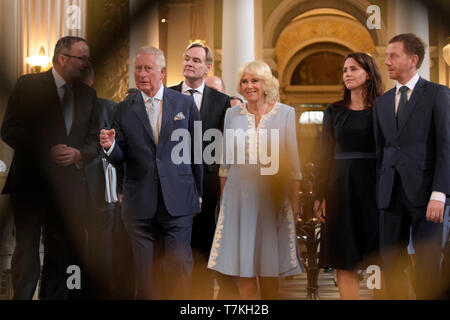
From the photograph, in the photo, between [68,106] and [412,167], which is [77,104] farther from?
[412,167]

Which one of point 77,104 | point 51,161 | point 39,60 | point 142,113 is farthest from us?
point 39,60

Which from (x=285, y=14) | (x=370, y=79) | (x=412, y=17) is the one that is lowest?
(x=370, y=79)

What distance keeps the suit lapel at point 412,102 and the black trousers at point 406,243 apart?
0.97 ft

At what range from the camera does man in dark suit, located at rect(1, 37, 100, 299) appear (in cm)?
336

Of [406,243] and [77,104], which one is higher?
[77,104]

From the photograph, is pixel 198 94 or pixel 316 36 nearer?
pixel 198 94

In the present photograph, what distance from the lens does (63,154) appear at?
11.2 feet

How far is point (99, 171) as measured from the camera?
3742 mm


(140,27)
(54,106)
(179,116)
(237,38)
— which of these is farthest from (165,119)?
(237,38)

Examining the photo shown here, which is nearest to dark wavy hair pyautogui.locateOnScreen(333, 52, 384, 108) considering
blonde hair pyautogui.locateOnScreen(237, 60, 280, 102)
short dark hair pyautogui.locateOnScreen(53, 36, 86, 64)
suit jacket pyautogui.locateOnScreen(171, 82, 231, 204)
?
blonde hair pyautogui.locateOnScreen(237, 60, 280, 102)

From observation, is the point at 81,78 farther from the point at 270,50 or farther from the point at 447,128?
the point at 270,50

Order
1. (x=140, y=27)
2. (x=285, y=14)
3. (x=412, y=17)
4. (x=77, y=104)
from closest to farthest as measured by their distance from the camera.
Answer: (x=77, y=104) → (x=412, y=17) → (x=140, y=27) → (x=285, y=14)

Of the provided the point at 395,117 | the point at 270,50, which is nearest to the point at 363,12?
the point at 270,50

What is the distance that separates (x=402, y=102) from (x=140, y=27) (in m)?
3.31
